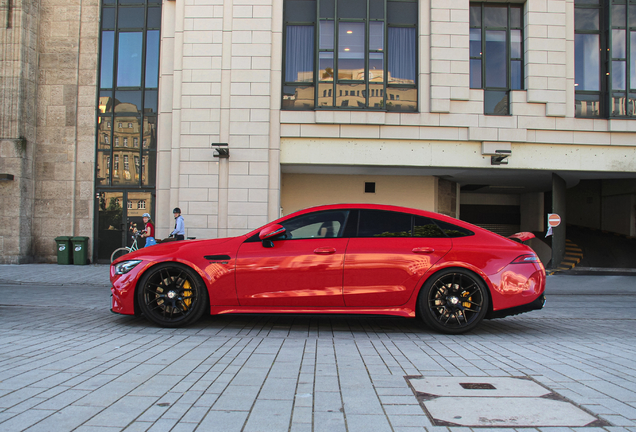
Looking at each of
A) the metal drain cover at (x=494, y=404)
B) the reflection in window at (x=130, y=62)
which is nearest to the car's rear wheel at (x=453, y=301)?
the metal drain cover at (x=494, y=404)

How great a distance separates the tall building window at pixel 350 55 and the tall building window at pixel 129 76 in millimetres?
4904

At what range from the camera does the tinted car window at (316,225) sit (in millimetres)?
5305

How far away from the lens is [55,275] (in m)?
11.6

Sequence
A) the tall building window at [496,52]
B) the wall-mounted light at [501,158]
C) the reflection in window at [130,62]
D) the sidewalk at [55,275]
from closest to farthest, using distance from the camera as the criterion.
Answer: the sidewalk at [55,275] → the wall-mounted light at [501,158] → the tall building window at [496,52] → the reflection in window at [130,62]

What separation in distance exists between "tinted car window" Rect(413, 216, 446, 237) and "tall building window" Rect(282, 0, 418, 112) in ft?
27.9

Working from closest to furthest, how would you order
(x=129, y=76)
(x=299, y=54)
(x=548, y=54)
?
(x=548, y=54), (x=299, y=54), (x=129, y=76)

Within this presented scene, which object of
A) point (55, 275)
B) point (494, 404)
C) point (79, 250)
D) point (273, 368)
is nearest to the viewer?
point (494, 404)

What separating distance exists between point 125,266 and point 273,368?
265 cm

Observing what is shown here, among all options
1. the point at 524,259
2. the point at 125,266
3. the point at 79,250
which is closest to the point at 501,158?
the point at 524,259

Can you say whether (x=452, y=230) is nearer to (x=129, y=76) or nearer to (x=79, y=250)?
(x=79, y=250)

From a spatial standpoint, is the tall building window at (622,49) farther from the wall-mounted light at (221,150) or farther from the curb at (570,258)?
the wall-mounted light at (221,150)

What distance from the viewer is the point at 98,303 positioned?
24.3 feet

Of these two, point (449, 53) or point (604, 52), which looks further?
point (604, 52)

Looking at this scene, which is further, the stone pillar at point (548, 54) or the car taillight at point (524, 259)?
the stone pillar at point (548, 54)
